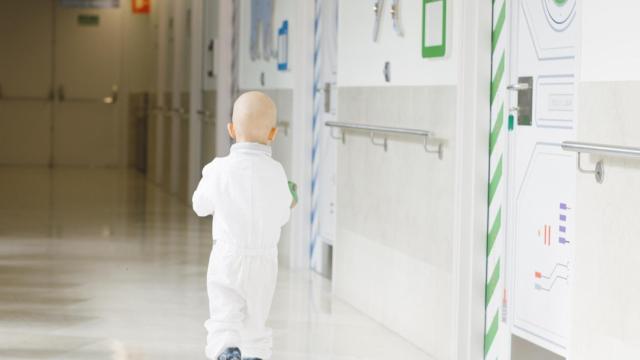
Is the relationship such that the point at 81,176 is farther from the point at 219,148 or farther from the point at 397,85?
the point at 397,85

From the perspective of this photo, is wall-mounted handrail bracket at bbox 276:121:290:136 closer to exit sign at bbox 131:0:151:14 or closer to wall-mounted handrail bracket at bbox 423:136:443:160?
wall-mounted handrail bracket at bbox 423:136:443:160

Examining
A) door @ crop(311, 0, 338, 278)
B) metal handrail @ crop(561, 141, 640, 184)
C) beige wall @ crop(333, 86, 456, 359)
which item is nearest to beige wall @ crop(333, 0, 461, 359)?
beige wall @ crop(333, 86, 456, 359)

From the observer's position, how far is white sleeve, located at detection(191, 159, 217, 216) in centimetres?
462

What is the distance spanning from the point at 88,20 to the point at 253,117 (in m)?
17.4

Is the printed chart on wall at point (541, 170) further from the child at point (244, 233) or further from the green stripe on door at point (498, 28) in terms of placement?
the child at point (244, 233)

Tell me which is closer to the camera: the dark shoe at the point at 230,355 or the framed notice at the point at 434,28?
the dark shoe at the point at 230,355

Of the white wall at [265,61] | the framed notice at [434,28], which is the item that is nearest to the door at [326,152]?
the white wall at [265,61]

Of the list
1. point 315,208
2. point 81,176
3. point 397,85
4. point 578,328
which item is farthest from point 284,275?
point 81,176

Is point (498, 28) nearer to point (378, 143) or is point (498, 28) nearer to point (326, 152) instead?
point (378, 143)

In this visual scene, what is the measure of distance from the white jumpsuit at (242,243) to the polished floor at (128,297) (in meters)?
1.32

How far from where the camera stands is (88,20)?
21.4 meters

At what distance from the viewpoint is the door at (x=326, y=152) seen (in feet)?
28.5

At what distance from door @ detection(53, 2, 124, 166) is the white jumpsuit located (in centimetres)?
1718

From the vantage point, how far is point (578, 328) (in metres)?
4.33
